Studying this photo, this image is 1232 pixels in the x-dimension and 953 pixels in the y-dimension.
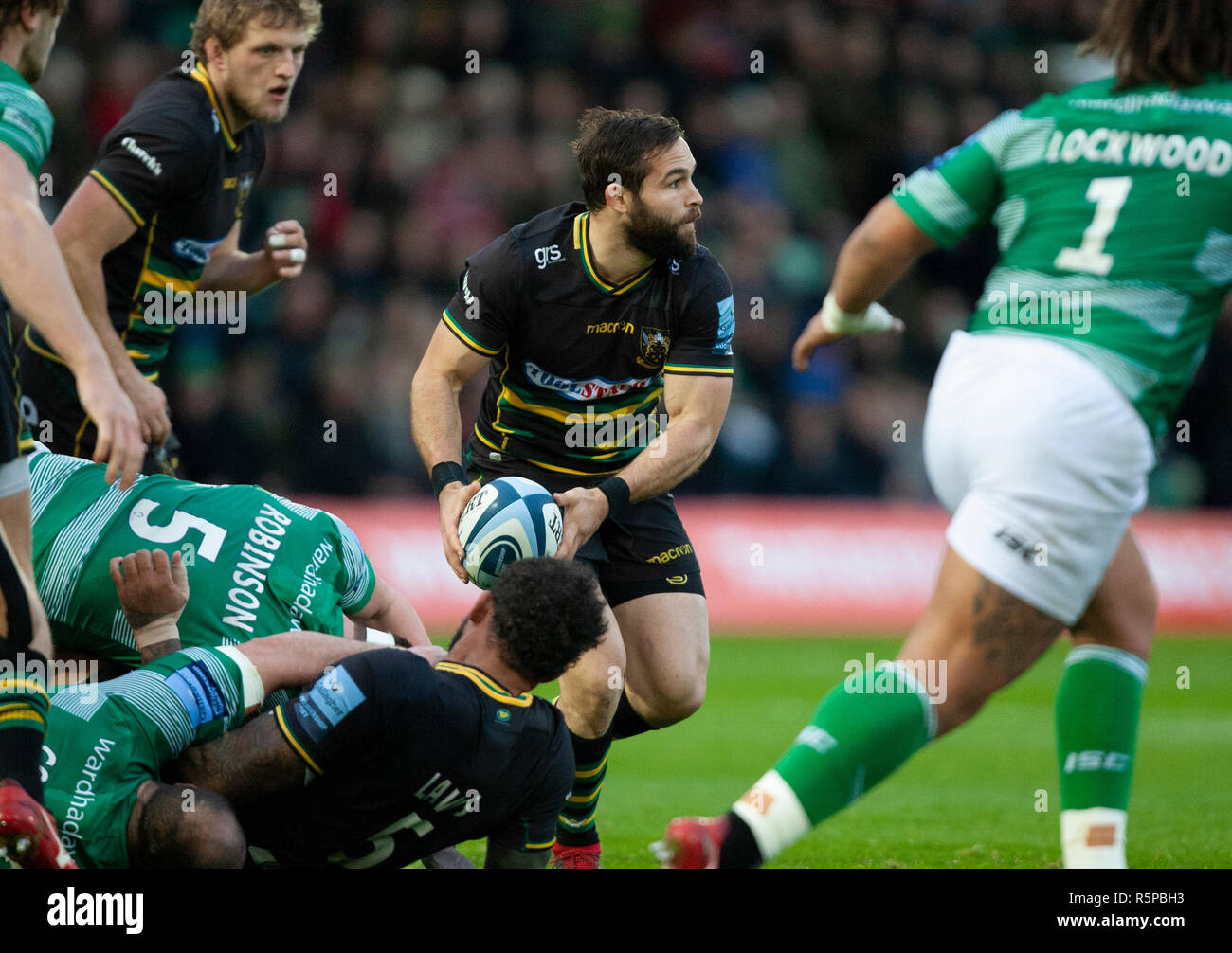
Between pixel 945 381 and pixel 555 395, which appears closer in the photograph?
pixel 945 381

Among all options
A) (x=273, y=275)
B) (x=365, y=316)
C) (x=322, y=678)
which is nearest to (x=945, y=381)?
(x=322, y=678)

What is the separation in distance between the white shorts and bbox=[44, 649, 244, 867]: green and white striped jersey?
7.07 feet

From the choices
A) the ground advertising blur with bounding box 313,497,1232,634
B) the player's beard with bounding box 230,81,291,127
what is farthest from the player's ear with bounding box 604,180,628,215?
the ground advertising blur with bounding box 313,497,1232,634

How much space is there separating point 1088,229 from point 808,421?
10.9 m

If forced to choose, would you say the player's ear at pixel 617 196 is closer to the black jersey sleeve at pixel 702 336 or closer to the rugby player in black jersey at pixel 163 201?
the black jersey sleeve at pixel 702 336

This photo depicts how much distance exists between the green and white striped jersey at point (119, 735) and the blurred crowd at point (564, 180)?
27.7 ft

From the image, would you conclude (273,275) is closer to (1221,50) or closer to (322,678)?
Answer: (322,678)

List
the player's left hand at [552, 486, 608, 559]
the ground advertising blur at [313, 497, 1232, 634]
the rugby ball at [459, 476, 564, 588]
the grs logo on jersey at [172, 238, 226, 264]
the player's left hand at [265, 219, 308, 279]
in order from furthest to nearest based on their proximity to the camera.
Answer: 1. the ground advertising blur at [313, 497, 1232, 634]
2. the player's left hand at [265, 219, 308, 279]
3. the grs logo on jersey at [172, 238, 226, 264]
4. the player's left hand at [552, 486, 608, 559]
5. the rugby ball at [459, 476, 564, 588]

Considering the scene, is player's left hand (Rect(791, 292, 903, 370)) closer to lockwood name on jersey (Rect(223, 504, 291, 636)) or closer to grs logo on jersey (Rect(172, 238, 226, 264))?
lockwood name on jersey (Rect(223, 504, 291, 636))

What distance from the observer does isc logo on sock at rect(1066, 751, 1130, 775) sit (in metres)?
3.70

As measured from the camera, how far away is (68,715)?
13.5 ft

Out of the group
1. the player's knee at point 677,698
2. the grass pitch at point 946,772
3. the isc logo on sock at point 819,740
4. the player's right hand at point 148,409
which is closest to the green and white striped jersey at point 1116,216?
the isc logo on sock at point 819,740

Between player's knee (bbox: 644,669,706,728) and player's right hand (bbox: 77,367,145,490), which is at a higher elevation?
player's right hand (bbox: 77,367,145,490)

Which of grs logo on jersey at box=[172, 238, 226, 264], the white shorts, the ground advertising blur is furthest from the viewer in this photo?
the ground advertising blur
